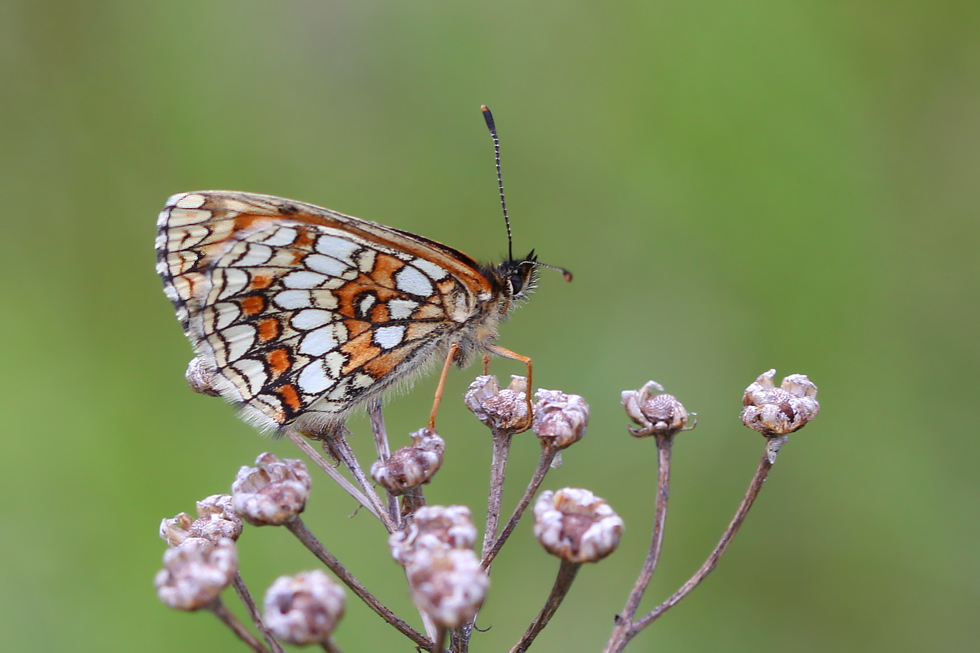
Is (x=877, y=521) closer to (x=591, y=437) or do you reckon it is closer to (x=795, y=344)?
(x=795, y=344)

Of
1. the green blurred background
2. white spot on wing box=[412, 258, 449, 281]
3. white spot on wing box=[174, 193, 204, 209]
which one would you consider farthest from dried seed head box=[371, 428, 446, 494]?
the green blurred background

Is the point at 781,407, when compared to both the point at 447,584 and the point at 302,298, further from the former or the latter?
the point at 302,298

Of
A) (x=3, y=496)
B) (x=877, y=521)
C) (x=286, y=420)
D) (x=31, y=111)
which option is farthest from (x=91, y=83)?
(x=877, y=521)

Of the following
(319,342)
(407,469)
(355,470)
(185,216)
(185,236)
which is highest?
(185,216)

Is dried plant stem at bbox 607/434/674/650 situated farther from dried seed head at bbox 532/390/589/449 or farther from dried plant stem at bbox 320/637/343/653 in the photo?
dried plant stem at bbox 320/637/343/653

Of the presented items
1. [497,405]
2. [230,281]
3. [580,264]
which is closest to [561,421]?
[497,405]

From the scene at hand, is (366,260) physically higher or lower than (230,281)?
higher

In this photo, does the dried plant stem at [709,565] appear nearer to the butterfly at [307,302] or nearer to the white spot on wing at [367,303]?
the butterfly at [307,302]
